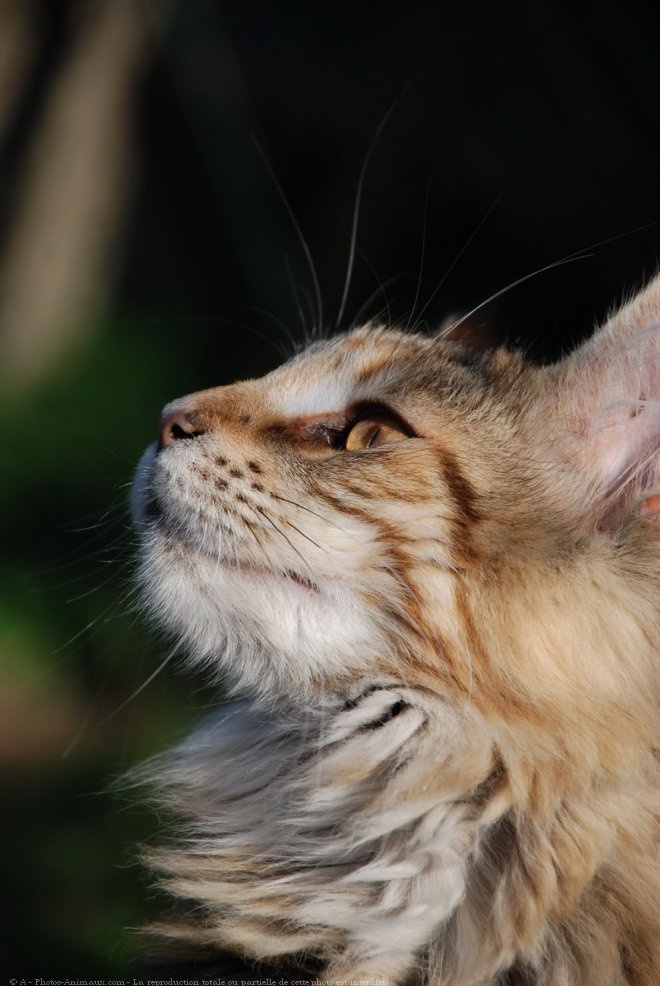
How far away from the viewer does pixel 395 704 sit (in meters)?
1.53

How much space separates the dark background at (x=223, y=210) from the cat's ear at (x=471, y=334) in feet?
4.55

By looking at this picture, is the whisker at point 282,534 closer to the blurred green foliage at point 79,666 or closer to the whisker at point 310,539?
the whisker at point 310,539

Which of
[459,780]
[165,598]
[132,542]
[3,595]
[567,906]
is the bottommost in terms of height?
[567,906]

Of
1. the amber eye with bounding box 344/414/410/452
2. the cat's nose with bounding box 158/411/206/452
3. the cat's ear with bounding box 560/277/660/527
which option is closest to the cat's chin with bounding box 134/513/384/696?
the cat's nose with bounding box 158/411/206/452

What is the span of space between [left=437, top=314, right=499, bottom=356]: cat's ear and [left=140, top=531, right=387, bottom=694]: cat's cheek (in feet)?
2.39

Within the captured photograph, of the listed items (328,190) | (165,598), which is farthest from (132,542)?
(328,190)

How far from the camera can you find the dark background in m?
4.08

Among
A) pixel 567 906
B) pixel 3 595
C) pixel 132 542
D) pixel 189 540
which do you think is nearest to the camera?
pixel 567 906

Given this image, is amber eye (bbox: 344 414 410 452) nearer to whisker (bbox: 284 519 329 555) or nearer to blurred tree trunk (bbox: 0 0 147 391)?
whisker (bbox: 284 519 329 555)

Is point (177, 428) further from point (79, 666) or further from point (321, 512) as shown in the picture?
point (79, 666)

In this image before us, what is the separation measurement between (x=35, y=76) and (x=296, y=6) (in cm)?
172

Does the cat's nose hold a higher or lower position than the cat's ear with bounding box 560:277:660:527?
higher

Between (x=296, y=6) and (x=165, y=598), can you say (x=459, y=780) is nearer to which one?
(x=165, y=598)

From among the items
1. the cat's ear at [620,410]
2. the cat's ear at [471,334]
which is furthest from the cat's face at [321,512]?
the cat's ear at [471,334]
